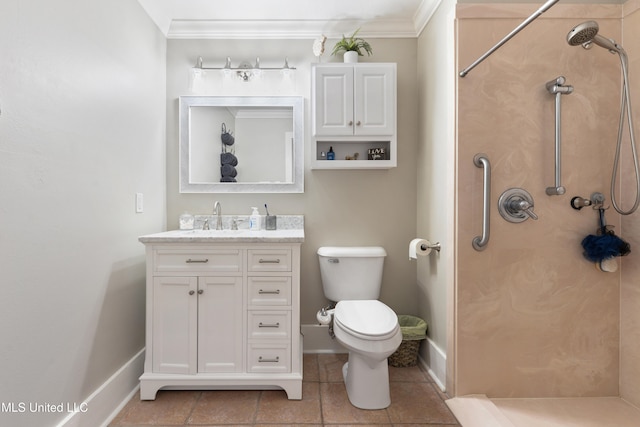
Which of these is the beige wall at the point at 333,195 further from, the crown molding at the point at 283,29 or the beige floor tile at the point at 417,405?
the beige floor tile at the point at 417,405

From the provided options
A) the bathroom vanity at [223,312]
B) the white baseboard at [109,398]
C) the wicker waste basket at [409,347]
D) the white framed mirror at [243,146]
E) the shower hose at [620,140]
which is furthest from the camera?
the white framed mirror at [243,146]

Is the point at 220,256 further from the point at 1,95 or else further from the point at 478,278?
the point at 478,278

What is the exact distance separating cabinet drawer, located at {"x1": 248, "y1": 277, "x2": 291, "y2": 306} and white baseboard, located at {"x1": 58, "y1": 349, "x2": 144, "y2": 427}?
2.71 feet

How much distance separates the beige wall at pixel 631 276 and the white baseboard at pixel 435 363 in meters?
0.85

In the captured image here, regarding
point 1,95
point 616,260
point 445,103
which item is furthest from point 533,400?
point 1,95

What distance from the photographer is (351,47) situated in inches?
88.8

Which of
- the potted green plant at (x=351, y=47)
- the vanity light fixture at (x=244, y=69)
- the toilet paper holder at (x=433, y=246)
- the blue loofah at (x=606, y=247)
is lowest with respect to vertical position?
the toilet paper holder at (x=433, y=246)

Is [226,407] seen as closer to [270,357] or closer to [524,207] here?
[270,357]

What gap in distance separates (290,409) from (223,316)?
611 millimetres

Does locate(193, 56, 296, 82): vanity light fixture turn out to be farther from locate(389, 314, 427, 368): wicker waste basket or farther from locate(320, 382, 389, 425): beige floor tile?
locate(320, 382, 389, 425): beige floor tile

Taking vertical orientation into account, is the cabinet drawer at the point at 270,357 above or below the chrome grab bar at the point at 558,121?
below

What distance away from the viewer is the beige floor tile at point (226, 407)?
1.62 metres

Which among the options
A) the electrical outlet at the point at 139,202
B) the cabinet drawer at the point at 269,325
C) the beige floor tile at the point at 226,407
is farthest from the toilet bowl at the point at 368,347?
the electrical outlet at the point at 139,202

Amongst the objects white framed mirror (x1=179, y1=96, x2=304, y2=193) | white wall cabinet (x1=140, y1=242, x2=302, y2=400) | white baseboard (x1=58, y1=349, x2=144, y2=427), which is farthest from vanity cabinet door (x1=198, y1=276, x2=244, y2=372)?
white framed mirror (x1=179, y1=96, x2=304, y2=193)
